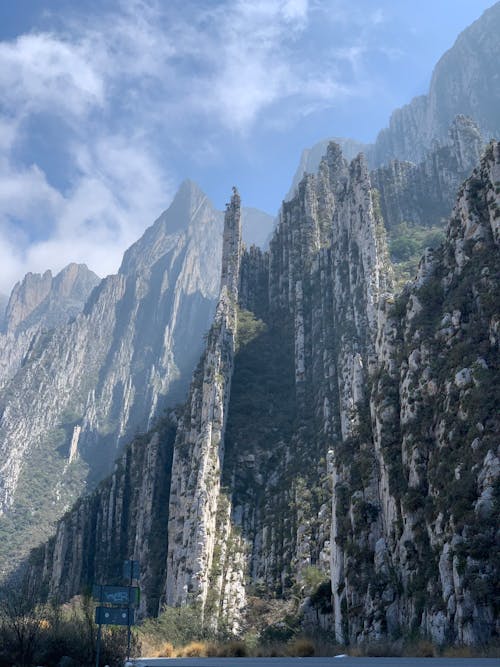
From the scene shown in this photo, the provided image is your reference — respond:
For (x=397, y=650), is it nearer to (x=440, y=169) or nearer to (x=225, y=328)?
(x=225, y=328)

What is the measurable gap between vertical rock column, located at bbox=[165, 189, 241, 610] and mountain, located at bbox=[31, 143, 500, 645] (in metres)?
0.29

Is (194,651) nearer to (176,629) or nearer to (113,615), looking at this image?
(113,615)

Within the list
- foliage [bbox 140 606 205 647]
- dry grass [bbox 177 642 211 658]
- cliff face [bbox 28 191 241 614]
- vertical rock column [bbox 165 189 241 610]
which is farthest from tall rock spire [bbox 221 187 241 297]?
dry grass [bbox 177 642 211 658]

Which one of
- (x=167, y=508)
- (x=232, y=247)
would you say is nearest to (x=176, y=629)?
(x=167, y=508)

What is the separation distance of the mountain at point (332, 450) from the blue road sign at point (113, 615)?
15058 millimetres

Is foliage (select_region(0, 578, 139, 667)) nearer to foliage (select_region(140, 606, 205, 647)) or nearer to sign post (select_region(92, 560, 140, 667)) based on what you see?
sign post (select_region(92, 560, 140, 667))

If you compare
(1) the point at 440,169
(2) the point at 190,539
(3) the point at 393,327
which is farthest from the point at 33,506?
(3) the point at 393,327

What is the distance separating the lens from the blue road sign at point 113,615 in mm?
22984

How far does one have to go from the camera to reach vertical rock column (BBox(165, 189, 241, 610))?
71688mm

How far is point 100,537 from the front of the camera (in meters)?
105

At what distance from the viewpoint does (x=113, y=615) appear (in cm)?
2355

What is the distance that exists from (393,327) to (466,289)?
8.77 metres

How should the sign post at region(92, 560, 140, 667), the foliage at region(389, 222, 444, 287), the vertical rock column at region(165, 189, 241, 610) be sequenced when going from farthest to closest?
the foliage at region(389, 222, 444, 287) → the vertical rock column at region(165, 189, 241, 610) → the sign post at region(92, 560, 140, 667)

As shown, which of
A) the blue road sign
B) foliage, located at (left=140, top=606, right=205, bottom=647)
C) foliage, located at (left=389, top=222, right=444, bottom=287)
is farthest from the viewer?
foliage, located at (left=389, top=222, right=444, bottom=287)
